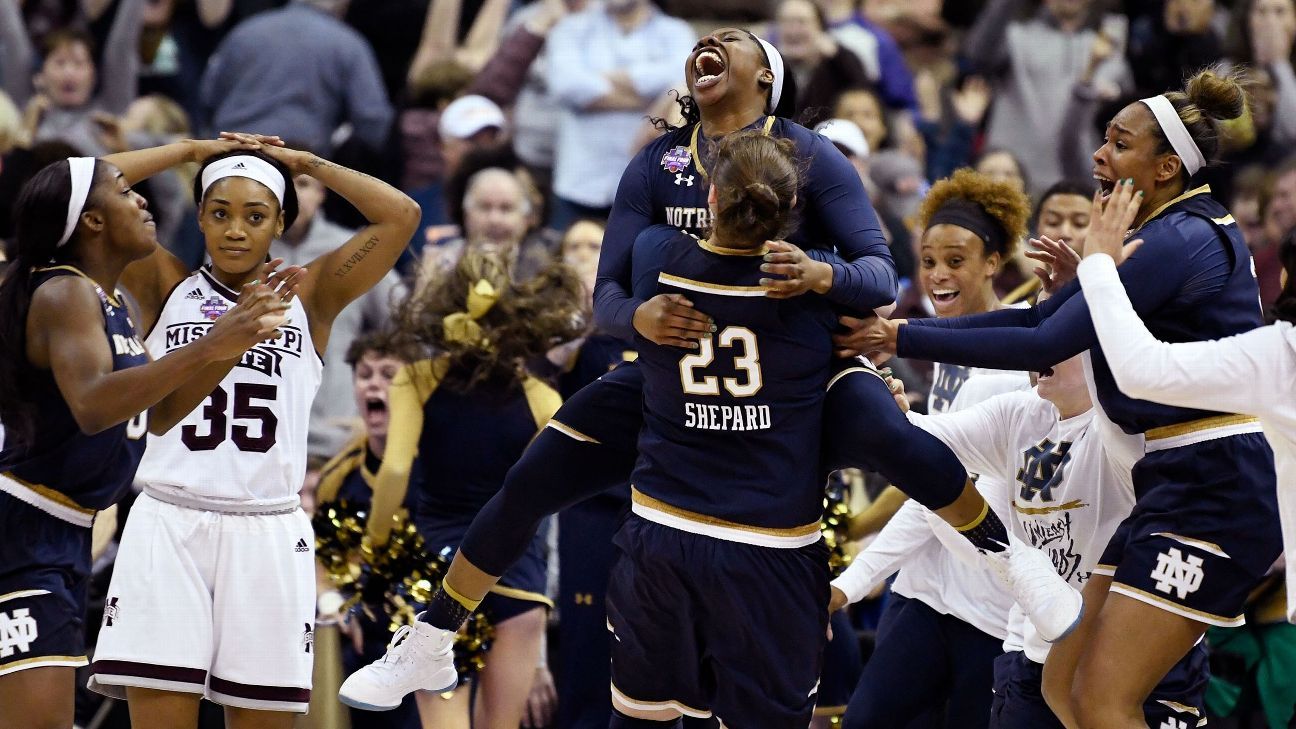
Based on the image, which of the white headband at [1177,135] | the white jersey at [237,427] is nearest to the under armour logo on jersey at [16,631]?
the white jersey at [237,427]

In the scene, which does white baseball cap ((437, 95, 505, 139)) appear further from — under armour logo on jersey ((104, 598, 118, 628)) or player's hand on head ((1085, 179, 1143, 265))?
player's hand on head ((1085, 179, 1143, 265))

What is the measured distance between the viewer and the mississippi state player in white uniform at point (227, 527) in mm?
5152

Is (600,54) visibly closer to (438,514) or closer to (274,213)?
(438,514)

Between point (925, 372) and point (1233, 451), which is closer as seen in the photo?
point (1233, 451)

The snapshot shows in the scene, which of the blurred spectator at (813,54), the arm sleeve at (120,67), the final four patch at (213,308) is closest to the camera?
the final four patch at (213,308)

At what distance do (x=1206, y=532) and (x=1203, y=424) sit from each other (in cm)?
31

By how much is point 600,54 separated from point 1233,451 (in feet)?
20.5

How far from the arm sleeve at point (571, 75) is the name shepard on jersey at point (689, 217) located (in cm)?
534

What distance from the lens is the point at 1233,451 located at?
5027mm

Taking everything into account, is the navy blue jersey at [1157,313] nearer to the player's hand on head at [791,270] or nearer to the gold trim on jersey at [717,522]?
the player's hand on head at [791,270]

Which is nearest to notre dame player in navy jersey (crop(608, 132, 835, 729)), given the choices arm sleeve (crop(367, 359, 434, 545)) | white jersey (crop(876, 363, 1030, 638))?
white jersey (crop(876, 363, 1030, 638))

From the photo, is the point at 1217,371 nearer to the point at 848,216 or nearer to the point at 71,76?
the point at 848,216

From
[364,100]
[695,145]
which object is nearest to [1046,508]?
[695,145]

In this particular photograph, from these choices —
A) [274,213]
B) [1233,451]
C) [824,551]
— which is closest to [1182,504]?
[1233,451]
